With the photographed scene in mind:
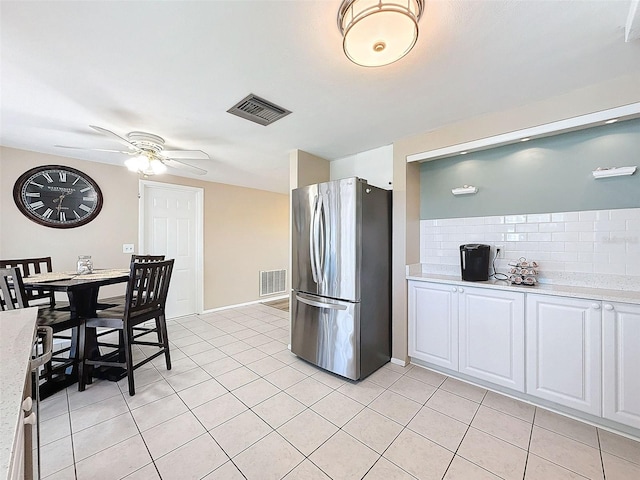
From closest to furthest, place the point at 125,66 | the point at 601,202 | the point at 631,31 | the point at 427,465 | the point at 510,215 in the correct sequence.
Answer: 1. the point at 631,31
2. the point at 427,465
3. the point at 125,66
4. the point at 601,202
5. the point at 510,215

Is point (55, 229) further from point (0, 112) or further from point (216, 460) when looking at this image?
point (216, 460)

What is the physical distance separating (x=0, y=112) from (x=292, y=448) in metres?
3.30

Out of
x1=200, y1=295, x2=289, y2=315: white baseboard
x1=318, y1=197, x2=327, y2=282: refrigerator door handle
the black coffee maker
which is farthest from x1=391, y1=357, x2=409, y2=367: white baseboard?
x1=200, y1=295, x2=289, y2=315: white baseboard

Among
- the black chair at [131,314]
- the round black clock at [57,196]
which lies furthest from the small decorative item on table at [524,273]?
the round black clock at [57,196]

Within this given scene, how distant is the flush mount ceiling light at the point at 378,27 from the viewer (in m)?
1.06

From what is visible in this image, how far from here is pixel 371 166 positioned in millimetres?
3057

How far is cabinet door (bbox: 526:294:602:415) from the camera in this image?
5.55ft

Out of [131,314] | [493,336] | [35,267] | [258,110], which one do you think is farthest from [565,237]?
[35,267]

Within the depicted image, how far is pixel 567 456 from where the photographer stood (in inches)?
58.6

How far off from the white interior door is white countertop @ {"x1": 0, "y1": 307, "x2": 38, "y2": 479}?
9.19 ft

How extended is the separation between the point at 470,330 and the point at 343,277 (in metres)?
1.14

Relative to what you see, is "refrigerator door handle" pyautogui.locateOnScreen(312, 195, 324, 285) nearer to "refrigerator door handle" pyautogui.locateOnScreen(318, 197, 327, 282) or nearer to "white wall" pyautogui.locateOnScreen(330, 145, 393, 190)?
"refrigerator door handle" pyautogui.locateOnScreen(318, 197, 327, 282)

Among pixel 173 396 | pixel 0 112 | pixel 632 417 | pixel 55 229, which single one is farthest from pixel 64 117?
pixel 632 417

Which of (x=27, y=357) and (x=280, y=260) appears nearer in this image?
(x=27, y=357)
